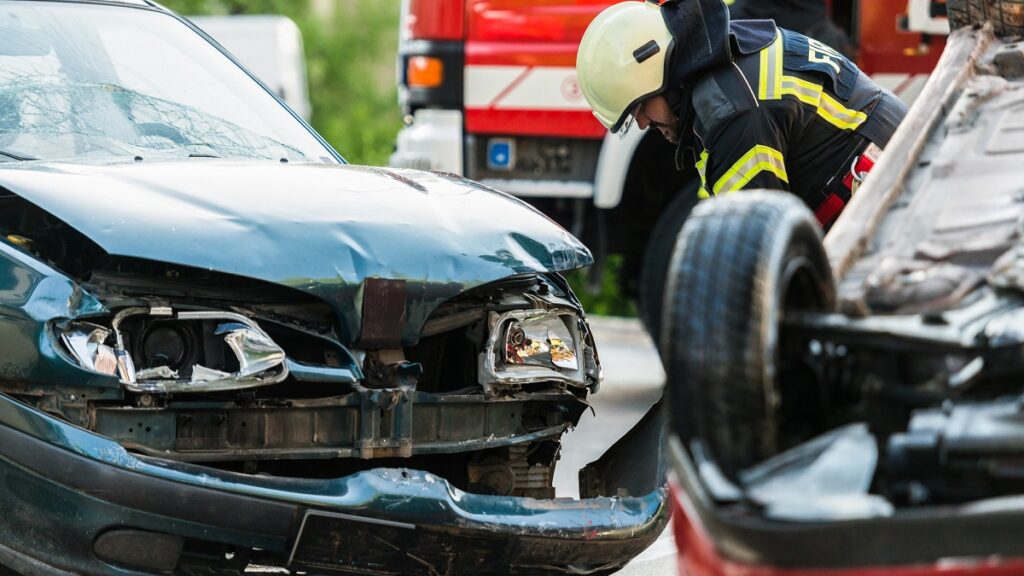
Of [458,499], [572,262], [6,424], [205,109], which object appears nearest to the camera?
[6,424]

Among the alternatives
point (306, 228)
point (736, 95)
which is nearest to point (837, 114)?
point (736, 95)

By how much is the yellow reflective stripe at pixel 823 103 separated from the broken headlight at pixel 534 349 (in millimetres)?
1002

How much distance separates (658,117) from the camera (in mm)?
4895

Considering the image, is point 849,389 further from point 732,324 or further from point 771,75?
point 771,75

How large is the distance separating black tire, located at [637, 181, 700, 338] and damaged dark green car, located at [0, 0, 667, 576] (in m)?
2.95

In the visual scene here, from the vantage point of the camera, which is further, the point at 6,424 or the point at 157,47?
the point at 157,47

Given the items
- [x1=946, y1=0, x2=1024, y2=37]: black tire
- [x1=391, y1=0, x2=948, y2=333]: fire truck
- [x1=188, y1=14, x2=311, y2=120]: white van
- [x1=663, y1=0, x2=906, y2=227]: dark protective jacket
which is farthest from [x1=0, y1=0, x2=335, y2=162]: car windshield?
[x1=188, y1=14, x2=311, y2=120]: white van

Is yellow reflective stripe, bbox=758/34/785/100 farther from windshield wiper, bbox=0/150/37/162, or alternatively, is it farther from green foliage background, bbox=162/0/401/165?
green foliage background, bbox=162/0/401/165

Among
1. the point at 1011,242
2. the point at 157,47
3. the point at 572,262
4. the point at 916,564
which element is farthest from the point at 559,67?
the point at 916,564

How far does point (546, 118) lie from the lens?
7.82 m

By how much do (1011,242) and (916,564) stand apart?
964 mm

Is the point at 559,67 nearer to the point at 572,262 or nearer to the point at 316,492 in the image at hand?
the point at 572,262

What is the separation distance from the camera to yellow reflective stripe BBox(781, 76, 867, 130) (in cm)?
471

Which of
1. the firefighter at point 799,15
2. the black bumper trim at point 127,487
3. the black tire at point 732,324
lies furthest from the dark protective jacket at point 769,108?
the firefighter at point 799,15
